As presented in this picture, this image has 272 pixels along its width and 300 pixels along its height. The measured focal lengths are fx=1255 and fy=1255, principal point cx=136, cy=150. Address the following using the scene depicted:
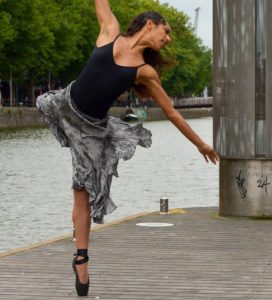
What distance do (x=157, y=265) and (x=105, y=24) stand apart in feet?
7.83

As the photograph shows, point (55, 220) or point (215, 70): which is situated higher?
point (215, 70)

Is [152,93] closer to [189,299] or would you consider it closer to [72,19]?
[189,299]

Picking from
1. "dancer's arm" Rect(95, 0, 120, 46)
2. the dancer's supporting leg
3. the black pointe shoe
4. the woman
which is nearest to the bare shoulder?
the woman

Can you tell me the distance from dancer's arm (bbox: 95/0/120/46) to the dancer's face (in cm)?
23

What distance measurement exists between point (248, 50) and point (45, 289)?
5.90 m

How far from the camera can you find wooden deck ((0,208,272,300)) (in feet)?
28.0

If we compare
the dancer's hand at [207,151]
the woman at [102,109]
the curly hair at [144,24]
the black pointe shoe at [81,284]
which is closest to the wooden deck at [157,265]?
the black pointe shoe at [81,284]

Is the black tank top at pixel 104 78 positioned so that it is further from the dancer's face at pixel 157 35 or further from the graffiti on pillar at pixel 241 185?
the graffiti on pillar at pixel 241 185

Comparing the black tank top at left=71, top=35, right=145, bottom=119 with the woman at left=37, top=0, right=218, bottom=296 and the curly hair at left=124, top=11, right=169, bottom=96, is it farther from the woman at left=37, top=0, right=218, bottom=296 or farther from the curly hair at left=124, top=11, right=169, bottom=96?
the curly hair at left=124, top=11, right=169, bottom=96

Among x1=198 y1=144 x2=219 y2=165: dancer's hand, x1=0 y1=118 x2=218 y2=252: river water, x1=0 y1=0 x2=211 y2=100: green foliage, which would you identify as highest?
x1=0 y1=0 x2=211 y2=100: green foliage

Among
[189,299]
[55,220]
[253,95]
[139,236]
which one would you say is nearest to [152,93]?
[189,299]

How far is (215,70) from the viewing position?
561 inches

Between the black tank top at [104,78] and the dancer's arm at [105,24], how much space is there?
6cm

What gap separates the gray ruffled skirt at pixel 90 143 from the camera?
828 centimetres
